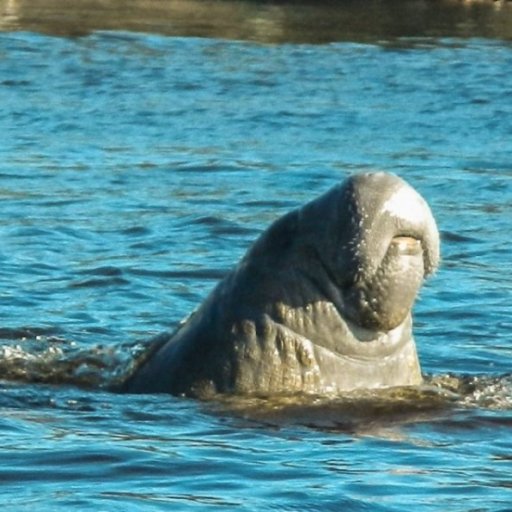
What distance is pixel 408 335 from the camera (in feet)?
25.6

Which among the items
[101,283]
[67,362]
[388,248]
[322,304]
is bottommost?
[101,283]

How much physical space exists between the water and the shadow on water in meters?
1.22

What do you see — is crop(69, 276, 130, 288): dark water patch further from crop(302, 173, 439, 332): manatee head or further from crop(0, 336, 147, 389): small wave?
crop(302, 173, 439, 332): manatee head

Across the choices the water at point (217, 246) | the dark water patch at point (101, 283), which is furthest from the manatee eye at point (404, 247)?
the dark water patch at point (101, 283)

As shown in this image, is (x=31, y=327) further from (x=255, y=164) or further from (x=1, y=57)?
(x=1, y=57)

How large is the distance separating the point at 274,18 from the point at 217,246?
1732 cm

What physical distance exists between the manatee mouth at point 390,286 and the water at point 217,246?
0.42 m

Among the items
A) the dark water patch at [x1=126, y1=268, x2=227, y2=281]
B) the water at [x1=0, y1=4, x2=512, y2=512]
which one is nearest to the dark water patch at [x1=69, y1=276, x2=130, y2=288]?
the water at [x1=0, y1=4, x2=512, y2=512]

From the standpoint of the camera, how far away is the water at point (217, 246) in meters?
7.05

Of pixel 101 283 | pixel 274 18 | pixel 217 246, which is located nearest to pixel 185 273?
pixel 101 283

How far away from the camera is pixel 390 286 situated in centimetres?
745

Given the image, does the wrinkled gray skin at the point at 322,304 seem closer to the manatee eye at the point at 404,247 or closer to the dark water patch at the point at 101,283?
the manatee eye at the point at 404,247

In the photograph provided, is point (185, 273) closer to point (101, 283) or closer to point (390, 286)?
point (101, 283)

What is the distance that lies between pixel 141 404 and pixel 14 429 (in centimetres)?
54
